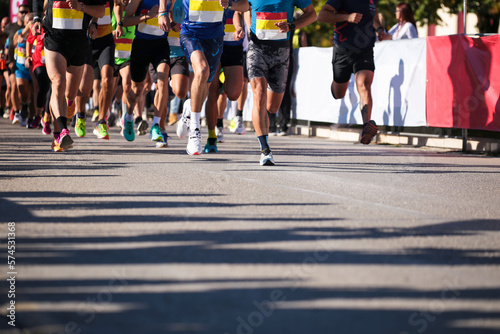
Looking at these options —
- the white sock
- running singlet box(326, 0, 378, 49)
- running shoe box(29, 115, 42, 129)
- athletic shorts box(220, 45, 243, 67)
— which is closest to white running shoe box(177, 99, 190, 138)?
athletic shorts box(220, 45, 243, 67)

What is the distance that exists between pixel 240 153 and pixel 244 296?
26.2 feet

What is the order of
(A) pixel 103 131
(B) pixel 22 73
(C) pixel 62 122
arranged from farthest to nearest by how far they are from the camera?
(B) pixel 22 73
(A) pixel 103 131
(C) pixel 62 122

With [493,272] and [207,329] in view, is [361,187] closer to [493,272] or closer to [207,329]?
[493,272]

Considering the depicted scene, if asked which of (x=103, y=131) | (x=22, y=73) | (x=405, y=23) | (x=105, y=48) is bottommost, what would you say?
(x=103, y=131)

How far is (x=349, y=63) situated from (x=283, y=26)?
295 centimetres

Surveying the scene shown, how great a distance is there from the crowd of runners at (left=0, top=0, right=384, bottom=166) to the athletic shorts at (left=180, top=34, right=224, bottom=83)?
0.01 meters

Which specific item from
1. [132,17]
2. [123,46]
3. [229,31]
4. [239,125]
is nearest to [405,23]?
[239,125]

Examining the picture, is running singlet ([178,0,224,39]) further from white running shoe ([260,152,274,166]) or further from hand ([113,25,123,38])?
hand ([113,25,123,38])

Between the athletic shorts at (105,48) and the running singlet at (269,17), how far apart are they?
3724 mm

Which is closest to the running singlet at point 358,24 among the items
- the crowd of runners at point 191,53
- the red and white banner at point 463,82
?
the crowd of runners at point 191,53

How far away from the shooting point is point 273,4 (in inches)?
400

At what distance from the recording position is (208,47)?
10867mm

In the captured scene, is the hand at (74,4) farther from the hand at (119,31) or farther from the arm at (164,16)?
the hand at (119,31)

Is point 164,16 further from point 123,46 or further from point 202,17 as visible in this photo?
point 123,46
